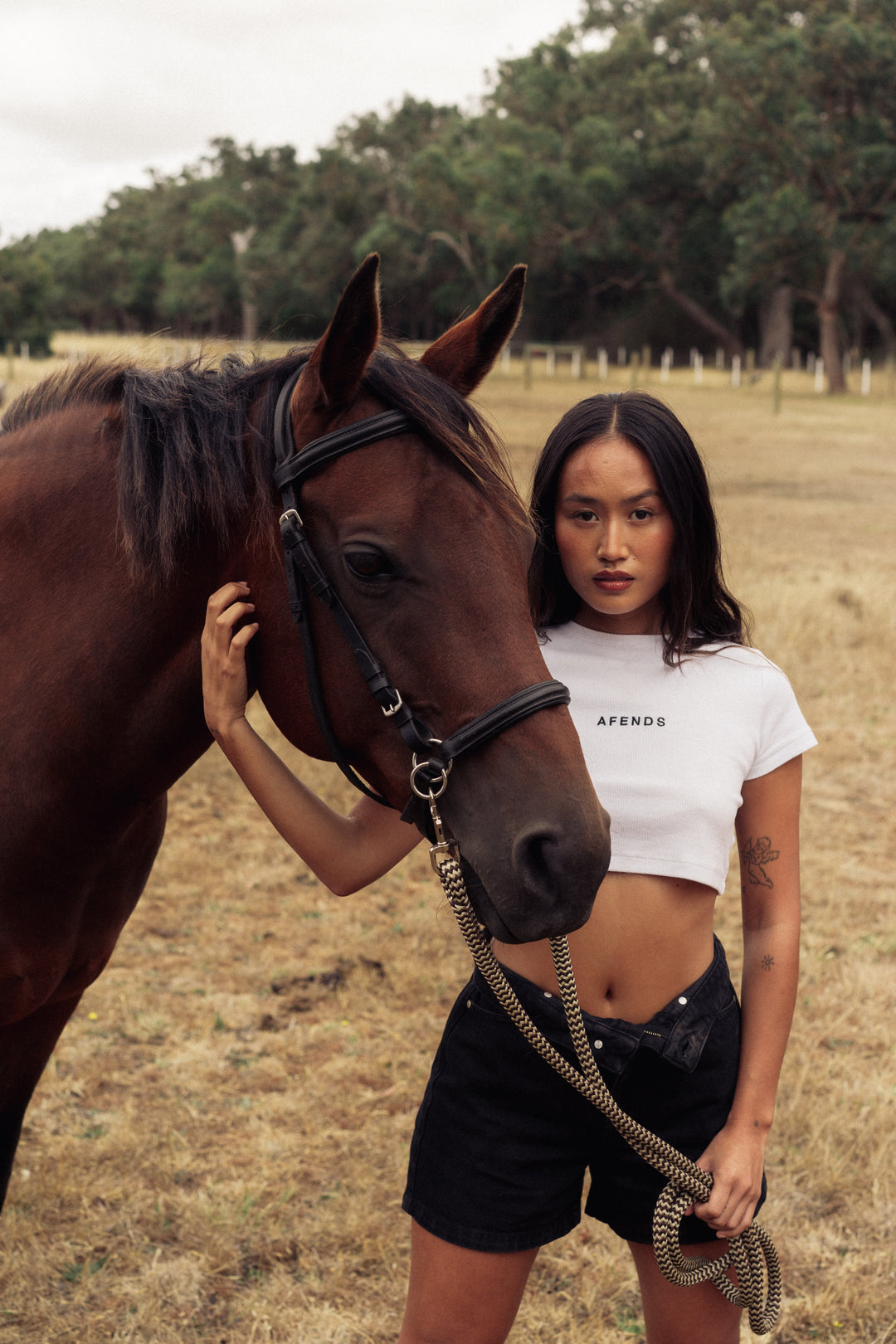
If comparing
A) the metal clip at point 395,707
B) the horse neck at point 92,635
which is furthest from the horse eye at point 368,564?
the horse neck at point 92,635

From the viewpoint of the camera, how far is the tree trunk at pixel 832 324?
32.0 meters

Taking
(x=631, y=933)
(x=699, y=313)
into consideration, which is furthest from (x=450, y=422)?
(x=699, y=313)

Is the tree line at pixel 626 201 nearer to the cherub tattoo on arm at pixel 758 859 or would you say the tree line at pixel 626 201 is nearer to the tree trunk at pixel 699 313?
the tree trunk at pixel 699 313

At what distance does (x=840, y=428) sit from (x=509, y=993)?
915 inches

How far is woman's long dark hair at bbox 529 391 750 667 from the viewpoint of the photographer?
1725 mm

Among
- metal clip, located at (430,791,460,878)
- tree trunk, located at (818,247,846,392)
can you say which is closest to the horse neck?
metal clip, located at (430,791,460,878)

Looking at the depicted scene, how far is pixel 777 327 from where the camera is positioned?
4159 cm

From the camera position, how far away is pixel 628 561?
5.57ft

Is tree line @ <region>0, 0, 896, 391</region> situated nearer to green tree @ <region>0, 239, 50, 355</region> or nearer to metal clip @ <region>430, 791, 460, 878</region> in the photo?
green tree @ <region>0, 239, 50, 355</region>

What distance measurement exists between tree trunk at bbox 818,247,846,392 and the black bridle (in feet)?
110

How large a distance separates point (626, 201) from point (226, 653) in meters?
41.5

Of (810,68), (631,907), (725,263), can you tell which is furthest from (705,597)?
(725,263)

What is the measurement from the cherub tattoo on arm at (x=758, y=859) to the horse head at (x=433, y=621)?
500 mm

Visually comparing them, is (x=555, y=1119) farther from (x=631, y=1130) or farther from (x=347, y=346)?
(x=347, y=346)
